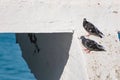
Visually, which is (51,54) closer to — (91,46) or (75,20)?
(75,20)

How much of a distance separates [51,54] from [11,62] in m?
4.83

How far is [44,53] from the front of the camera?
720cm

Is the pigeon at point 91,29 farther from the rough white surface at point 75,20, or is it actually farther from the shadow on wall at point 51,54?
the shadow on wall at point 51,54

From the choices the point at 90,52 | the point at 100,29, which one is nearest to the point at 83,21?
the point at 100,29

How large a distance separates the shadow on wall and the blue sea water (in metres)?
1.78

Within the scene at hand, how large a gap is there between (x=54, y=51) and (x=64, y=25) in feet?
4.24

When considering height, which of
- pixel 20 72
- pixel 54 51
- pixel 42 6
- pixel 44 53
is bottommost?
pixel 20 72

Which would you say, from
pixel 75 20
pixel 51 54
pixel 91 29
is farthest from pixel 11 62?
pixel 91 29

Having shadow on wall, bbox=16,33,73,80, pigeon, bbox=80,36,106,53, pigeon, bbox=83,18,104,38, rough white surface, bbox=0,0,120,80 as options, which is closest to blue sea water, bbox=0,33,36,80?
shadow on wall, bbox=16,33,73,80

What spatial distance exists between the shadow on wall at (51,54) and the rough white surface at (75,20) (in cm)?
27

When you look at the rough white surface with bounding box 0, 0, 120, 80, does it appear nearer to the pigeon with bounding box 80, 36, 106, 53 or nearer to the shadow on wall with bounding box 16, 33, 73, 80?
the pigeon with bounding box 80, 36, 106, 53

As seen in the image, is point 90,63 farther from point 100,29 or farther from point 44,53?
point 44,53

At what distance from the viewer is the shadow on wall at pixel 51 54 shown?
220 inches

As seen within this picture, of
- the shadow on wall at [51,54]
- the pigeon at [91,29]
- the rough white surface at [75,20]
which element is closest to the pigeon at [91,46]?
the rough white surface at [75,20]
